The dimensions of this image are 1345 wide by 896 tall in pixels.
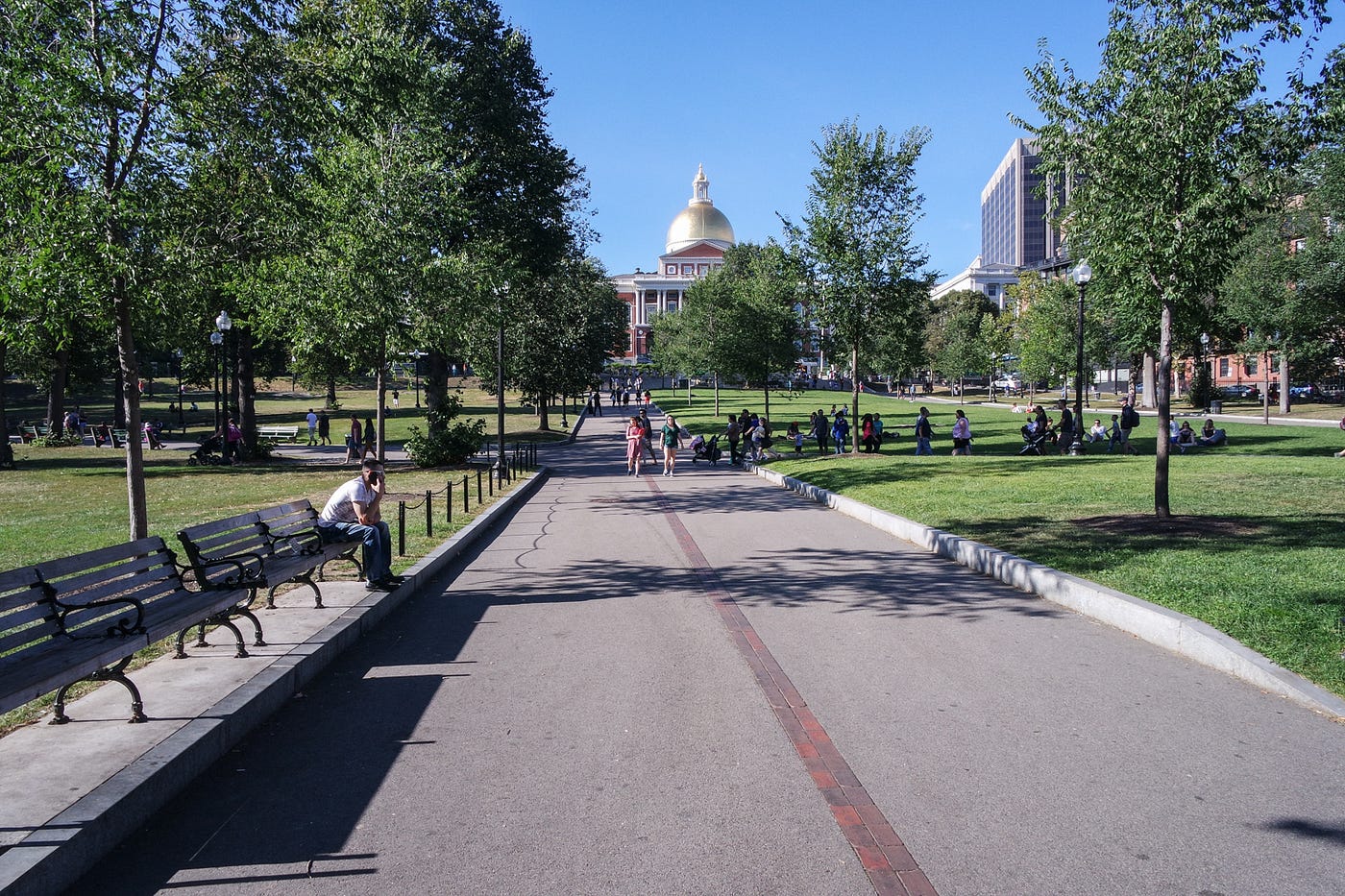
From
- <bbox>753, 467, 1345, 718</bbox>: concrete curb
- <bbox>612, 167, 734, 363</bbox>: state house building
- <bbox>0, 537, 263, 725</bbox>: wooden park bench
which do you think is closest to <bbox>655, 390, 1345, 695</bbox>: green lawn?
<bbox>753, 467, 1345, 718</bbox>: concrete curb

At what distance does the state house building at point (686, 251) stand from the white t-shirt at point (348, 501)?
11677 cm

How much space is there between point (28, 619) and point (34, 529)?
437 inches

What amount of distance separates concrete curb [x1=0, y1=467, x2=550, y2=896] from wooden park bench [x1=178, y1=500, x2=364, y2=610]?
0.78 metres

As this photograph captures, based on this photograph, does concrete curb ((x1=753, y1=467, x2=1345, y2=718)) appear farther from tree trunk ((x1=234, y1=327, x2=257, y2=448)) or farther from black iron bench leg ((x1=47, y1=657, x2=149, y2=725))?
tree trunk ((x1=234, y1=327, x2=257, y2=448))

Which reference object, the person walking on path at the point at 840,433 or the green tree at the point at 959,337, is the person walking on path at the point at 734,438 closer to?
the person walking on path at the point at 840,433

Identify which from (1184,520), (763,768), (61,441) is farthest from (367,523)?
(61,441)

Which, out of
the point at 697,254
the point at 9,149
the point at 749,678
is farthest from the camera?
the point at 697,254

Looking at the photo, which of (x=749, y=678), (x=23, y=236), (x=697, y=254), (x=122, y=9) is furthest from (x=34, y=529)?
(x=697, y=254)

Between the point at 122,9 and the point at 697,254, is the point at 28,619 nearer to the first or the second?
the point at 122,9

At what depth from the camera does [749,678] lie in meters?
6.47

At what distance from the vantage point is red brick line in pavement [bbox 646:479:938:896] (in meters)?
3.72

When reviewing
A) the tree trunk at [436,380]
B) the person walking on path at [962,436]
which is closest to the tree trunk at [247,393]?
the tree trunk at [436,380]

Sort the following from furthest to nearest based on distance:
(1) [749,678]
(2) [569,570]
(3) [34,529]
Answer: (3) [34,529] → (2) [569,570] → (1) [749,678]

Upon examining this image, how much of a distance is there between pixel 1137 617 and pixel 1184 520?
16.9 ft
